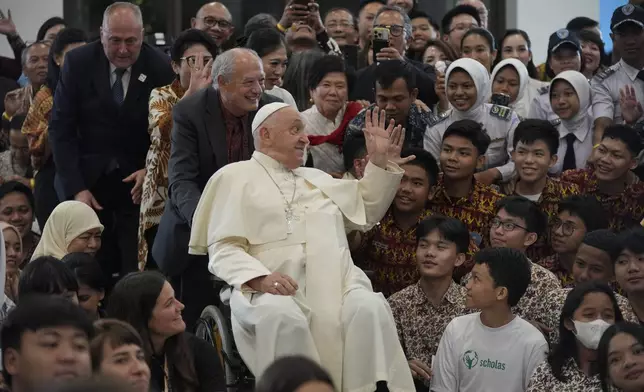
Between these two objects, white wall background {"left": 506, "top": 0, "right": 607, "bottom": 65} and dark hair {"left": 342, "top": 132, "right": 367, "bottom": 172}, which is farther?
white wall background {"left": 506, "top": 0, "right": 607, "bottom": 65}

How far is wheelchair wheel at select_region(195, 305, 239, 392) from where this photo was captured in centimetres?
516

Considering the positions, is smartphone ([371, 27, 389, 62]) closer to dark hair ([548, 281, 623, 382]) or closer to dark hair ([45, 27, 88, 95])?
dark hair ([45, 27, 88, 95])

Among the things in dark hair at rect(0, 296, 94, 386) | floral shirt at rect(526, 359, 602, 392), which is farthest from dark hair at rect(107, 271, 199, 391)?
floral shirt at rect(526, 359, 602, 392)

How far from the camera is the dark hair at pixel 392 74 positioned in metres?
6.38

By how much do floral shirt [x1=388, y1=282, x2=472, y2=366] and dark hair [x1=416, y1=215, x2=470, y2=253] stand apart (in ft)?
0.66

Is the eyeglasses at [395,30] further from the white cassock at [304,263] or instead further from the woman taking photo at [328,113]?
the white cassock at [304,263]

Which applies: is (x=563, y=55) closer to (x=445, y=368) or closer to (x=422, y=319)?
(x=422, y=319)

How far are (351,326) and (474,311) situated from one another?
79 centimetres

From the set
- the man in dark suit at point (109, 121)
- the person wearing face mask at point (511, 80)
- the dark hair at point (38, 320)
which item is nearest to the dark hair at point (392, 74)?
the man in dark suit at point (109, 121)

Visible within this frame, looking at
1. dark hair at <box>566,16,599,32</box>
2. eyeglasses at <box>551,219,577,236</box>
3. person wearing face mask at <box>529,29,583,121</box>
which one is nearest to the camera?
eyeglasses at <box>551,219,577,236</box>

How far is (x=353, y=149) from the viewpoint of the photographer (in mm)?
6152

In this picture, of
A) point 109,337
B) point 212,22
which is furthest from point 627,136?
point 109,337

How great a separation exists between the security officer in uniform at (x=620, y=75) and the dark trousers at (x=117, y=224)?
7.81ft

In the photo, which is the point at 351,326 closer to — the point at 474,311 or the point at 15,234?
the point at 474,311
